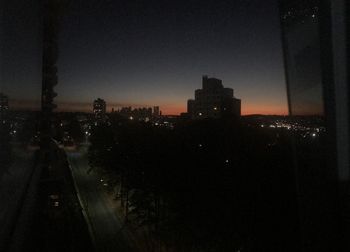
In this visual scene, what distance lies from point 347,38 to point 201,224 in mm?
2998

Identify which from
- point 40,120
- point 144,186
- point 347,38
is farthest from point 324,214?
point 144,186

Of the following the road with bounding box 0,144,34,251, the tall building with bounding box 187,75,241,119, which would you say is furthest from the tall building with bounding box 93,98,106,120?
the road with bounding box 0,144,34,251

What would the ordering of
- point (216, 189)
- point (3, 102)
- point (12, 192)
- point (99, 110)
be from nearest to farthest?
point (3, 102)
point (12, 192)
point (216, 189)
point (99, 110)

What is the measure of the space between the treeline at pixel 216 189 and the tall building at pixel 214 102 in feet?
8.58

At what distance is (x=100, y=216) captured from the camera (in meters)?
6.90

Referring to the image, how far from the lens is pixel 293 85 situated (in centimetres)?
135

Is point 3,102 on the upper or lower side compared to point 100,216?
upper

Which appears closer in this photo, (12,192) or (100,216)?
(12,192)

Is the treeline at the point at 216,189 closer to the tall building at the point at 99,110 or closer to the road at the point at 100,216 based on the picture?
the road at the point at 100,216

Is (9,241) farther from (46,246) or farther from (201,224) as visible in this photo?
(201,224)

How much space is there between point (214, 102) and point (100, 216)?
6.67m

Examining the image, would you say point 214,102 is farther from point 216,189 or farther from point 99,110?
point 99,110

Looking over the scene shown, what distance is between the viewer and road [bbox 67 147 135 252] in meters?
5.38

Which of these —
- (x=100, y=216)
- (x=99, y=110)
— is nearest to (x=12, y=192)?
(x=100, y=216)
